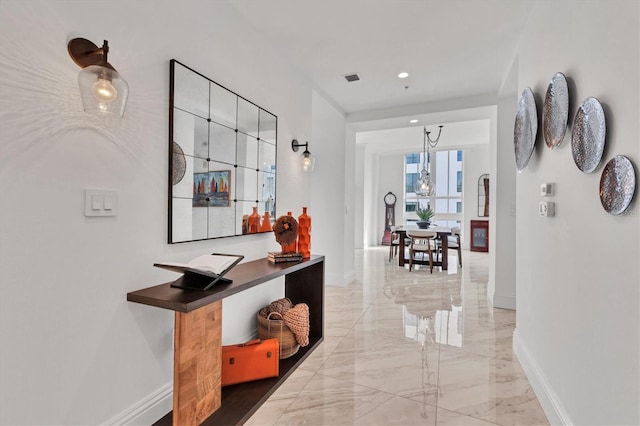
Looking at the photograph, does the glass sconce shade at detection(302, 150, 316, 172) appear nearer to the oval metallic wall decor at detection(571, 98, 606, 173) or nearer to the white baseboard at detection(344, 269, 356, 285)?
the oval metallic wall decor at detection(571, 98, 606, 173)

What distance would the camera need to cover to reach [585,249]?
1407 millimetres

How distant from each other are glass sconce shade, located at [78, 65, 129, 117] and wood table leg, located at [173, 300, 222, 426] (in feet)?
3.12

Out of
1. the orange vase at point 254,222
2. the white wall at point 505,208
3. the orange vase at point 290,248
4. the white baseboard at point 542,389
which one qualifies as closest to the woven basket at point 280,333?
the orange vase at point 290,248

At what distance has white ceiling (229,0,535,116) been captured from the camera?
2.19m

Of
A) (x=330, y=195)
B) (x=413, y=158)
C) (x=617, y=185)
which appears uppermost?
(x=413, y=158)

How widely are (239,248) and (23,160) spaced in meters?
1.33

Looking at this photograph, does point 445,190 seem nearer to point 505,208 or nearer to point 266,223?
point 505,208

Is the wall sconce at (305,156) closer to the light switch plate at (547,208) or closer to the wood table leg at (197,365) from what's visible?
the wood table leg at (197,365)

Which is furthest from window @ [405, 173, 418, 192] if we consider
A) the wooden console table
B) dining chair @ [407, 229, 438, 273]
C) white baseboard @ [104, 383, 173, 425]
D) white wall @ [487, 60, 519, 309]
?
white baseboard @ [104, 383, 173, 425]

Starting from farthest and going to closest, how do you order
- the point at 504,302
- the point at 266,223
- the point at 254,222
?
the point at 504,302
the point at 266,223
the point at 254,222

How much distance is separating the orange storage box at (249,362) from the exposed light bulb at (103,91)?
151 cm

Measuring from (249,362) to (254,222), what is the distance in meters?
0.98

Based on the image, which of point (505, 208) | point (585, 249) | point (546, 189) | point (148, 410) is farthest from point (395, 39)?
point (148, 410)

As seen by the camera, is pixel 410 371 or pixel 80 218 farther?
pixel 410 371
